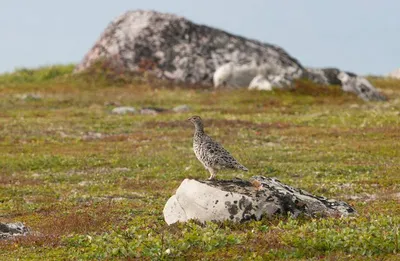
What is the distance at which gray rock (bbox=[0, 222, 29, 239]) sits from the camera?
20233mm

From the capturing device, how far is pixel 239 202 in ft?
63.7

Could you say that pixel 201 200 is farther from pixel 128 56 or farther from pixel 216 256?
pixel 128 56

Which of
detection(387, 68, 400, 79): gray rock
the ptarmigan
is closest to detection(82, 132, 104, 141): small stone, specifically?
the ptarmigan

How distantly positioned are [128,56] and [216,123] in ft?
93.3

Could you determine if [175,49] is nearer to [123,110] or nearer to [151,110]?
[151,110]

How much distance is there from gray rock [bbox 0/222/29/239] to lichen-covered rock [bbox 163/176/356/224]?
3.61 m

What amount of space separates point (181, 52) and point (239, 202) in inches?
2320

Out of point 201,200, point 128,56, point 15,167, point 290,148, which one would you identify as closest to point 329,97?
point 128,56

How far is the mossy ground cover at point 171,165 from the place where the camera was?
54.0ft

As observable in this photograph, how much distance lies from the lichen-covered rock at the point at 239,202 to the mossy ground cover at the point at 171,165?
1.09ft

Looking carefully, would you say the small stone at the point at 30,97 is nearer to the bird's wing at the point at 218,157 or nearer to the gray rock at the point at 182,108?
the gray rock at the point at 182,108

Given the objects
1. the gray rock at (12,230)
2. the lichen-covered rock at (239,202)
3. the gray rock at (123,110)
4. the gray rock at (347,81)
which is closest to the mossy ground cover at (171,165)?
the lichen-covered rock at (239,202)

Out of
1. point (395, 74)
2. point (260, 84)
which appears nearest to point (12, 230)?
point (260, 84)

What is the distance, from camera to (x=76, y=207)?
25.7 m
